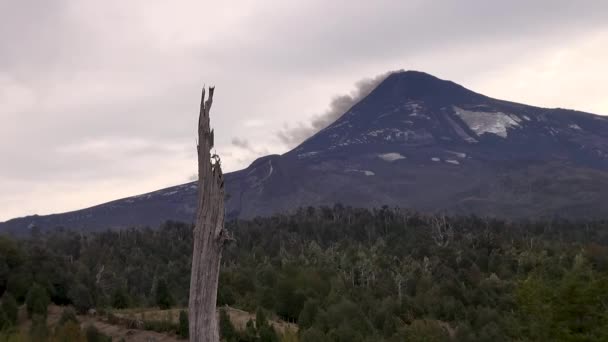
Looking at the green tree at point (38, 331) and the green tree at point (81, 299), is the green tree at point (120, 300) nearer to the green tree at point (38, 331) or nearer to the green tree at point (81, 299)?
the green tree at point (81, 299)

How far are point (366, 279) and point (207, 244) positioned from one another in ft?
273

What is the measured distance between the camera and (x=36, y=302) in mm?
45781

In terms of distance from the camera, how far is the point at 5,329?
42.3 meters

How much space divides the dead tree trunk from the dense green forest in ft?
86.7

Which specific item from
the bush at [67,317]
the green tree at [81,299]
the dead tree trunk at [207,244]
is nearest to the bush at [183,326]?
the bush at [67,317]

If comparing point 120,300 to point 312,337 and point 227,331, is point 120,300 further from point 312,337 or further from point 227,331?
point 312,337

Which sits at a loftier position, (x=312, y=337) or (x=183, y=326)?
(x=183, y=326)

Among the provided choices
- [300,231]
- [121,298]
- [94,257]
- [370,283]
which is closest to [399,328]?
[121,298]

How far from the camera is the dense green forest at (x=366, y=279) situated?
139 feet

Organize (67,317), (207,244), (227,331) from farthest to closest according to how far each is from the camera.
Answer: (67,317) → (227,331) → (207,244)

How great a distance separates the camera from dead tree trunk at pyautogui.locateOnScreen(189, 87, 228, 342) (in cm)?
1055

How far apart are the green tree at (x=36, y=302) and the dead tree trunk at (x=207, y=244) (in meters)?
38.5

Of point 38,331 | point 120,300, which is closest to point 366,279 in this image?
point 120,300

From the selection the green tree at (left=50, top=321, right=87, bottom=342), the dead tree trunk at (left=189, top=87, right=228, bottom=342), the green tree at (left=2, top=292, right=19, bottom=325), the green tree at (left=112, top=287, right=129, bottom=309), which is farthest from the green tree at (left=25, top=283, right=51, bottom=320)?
the dead tree trunk at (left=189, top=87, right=228, bottom=342)
